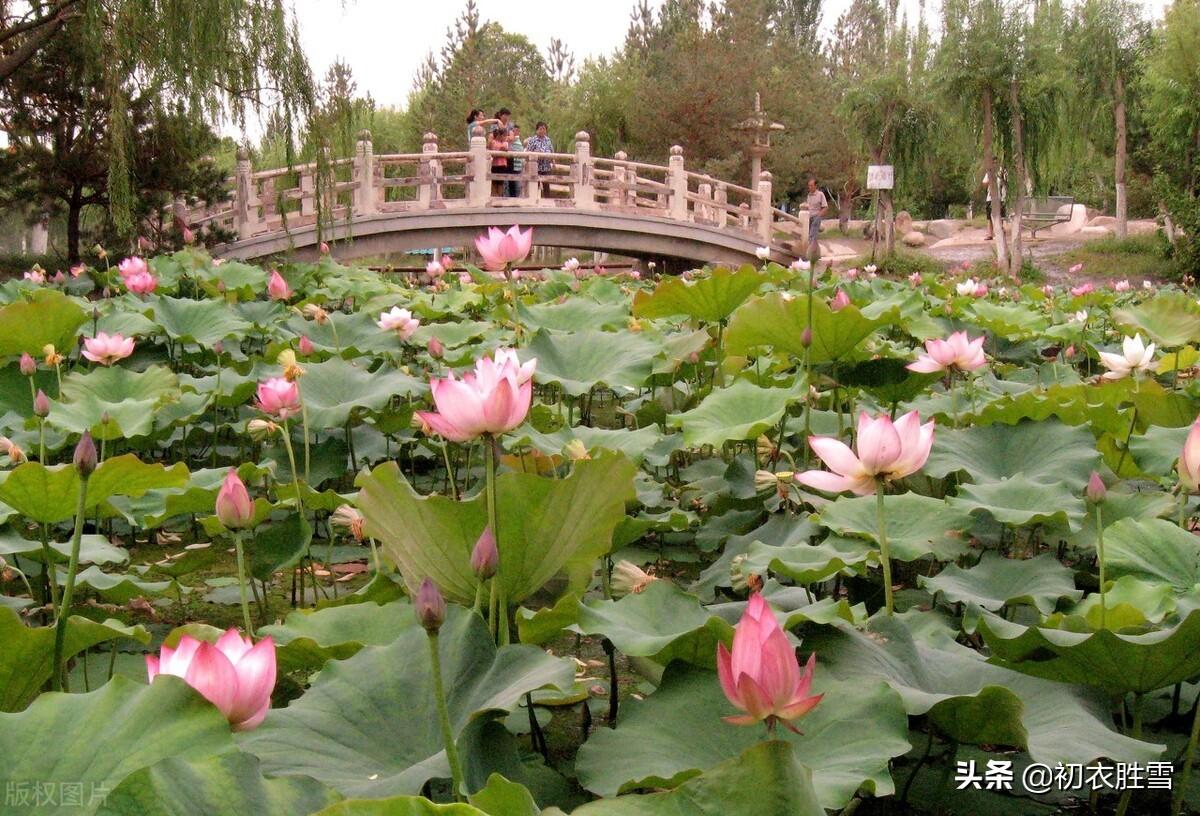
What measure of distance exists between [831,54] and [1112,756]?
1616 inches

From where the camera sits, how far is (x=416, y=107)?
98.1ft

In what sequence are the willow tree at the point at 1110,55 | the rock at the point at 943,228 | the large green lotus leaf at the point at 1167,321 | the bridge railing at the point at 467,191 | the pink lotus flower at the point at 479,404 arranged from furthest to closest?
the rock at the point at 943,228 → the willow tree at the point at 1110,55 → the bridge railing at the point at 467,191 → the large green lotus leaf at the point at 1167,321 → the pink lotus flower at the point at 479,404

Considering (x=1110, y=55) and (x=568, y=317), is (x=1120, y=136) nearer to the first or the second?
(x=1110, y=55)

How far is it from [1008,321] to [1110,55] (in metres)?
19.7

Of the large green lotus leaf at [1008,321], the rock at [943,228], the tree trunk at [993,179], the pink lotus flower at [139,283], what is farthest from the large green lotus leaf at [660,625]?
the rock at [943,228]

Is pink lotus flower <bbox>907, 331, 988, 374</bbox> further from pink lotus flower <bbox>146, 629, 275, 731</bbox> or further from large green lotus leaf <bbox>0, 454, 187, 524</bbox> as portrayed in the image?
pink lotus flower <bbox>146, 629, 275, 731</bbox>

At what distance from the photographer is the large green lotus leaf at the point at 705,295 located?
246 centimetres

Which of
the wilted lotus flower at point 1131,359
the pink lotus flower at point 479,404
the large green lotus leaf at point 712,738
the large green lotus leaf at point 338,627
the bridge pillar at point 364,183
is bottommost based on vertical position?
the large green lotus leaf at point 712,738

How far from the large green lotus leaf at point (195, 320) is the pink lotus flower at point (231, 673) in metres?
2.35

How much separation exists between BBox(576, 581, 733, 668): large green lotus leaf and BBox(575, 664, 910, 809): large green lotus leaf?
0.03 metres

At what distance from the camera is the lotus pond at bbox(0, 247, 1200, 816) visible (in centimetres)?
76

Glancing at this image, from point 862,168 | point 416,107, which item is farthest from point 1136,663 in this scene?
point 416,107

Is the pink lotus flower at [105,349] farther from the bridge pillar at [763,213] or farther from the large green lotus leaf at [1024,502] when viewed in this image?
the bridge pillar at [763,213]

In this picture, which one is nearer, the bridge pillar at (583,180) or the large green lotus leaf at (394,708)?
the large green lotus leaf at (394,708)
